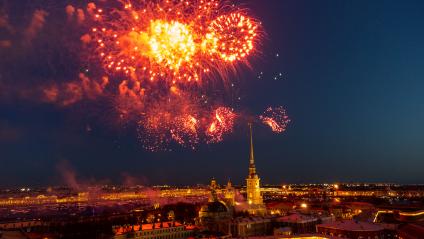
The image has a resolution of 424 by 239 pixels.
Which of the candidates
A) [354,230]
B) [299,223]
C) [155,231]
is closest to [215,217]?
[299,223]

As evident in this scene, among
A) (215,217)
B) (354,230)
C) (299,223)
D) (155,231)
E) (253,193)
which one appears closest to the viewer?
(354,230)

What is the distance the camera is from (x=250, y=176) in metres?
82.8

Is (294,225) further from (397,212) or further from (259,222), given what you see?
(397,212)

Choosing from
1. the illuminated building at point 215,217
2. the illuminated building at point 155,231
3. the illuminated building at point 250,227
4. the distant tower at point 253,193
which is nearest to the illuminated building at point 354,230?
the illuminated building at point 250,227

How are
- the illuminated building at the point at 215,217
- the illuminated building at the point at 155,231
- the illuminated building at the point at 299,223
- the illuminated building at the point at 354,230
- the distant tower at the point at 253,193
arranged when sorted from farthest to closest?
1. the distant tower at the point at 253,193
2. the illuminated building at the point at 215,217
3. the illuminated building at the point at 299,223
4. the illuminated building at the point at 155,231
5. the illuminated building at the point at 354,230

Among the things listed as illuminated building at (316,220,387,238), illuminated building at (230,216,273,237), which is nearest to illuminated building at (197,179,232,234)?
illuminated building at (230,216,273,237)

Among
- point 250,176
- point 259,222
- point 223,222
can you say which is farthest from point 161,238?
point 250,176

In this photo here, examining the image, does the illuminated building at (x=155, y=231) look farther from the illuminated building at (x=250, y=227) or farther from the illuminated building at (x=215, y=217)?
the illuminated building at (x=250, y=227)

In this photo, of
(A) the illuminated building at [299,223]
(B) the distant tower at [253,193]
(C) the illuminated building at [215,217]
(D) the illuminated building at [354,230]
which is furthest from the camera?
(B) the distant tower at [253,193]

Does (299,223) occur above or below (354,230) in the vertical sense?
below

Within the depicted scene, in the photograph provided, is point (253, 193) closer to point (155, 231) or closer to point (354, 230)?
point (155, 231)

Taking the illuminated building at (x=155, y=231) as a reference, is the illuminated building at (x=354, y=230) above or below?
above

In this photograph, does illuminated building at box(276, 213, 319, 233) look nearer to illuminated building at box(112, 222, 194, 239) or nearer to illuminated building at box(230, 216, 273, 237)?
illuminated building at box(230, 216, 273, 237)

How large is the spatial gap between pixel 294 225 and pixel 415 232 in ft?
69.0
